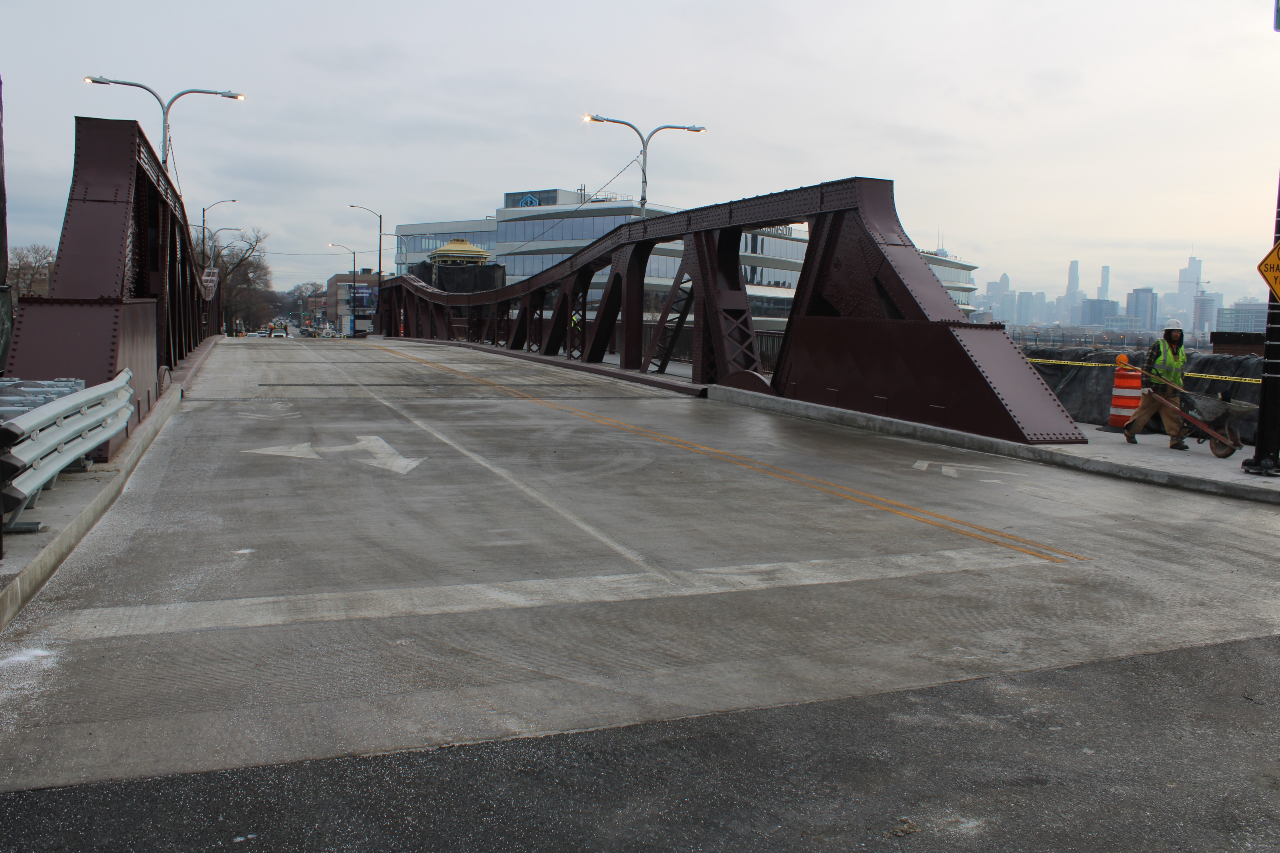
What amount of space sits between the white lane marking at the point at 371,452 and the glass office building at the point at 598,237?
81595 millimetres

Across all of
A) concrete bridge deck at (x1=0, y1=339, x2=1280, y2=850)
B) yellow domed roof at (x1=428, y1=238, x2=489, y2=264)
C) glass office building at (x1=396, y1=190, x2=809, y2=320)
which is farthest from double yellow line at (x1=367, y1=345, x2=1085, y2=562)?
glass office building at (x1=396, y1=190, x2=809, y2=320)

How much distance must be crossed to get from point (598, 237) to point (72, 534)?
93652mm

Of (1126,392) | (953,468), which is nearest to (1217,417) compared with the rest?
(1126,392)

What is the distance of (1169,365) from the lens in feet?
44.6

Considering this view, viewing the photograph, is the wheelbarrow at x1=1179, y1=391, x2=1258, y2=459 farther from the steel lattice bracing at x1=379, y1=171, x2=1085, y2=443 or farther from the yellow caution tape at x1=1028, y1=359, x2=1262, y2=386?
the yellow caution tape at x1=1028, y1=359, x2=1262, y2=386

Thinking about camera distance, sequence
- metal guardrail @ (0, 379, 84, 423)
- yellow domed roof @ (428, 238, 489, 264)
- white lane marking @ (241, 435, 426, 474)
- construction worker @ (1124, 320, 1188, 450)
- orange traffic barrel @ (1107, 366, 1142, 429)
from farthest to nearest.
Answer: yellow domed roof @ (428, 238, 489, 264) < orange traffic barrel @ (1107, 366, 1142, 429) < construction worker @ (1124, 320, 1188, 450) < white lane marking @ (241, 435, 426, 474) < metal guardrail @ (0, 379, 84, 423)

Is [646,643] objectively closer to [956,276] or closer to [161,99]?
[161,99]

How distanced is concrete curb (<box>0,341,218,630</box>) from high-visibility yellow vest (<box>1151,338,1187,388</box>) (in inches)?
526

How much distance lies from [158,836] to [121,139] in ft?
40.0

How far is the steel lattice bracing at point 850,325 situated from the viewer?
47.8ft

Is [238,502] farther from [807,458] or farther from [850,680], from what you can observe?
[807,458]

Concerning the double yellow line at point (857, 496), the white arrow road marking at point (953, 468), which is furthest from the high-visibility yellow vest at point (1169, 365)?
the double yellow line at point (857, 496)

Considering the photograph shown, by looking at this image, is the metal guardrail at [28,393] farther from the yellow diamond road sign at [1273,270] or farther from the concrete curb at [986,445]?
the yellow diamond road sign at [1273,270]

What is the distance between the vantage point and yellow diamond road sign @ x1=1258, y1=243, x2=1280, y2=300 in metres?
11.5
